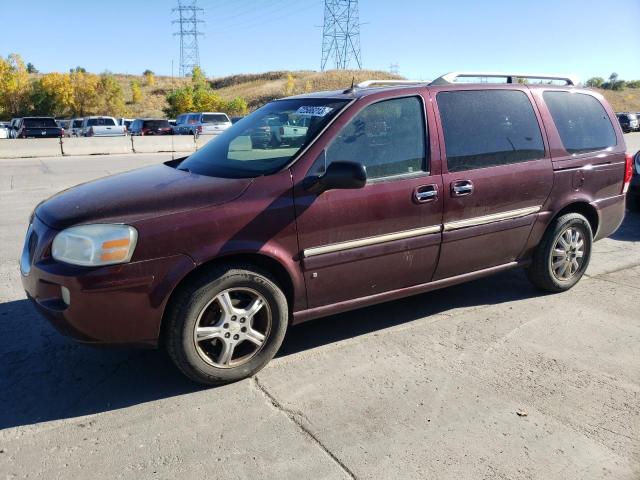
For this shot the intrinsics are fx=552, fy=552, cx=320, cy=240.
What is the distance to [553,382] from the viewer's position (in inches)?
136

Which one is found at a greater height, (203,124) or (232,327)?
(203,124)

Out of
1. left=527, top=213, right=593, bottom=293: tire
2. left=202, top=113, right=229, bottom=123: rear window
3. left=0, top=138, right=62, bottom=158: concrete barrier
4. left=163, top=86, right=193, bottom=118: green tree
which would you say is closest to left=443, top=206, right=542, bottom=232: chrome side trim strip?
left=527, top=213, right=593, bottom=293: tire

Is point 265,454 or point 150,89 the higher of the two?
point 150,89

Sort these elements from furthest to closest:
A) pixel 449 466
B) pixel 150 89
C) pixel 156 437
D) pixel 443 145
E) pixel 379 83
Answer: pixel 150 89 → pixel 379 83 → pixel 443 145 → pixel 156 437 → pixel 449 466

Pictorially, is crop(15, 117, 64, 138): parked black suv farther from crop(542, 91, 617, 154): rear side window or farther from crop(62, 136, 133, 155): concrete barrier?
crop(542, 91, 617, 154): rear side window

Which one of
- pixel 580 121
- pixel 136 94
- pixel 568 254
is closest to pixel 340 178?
pixel 568 254

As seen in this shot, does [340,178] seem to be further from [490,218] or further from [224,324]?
[490,218]

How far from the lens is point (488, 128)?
4328 mm

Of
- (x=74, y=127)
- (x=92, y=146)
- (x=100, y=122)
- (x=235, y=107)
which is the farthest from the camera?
(x=235, y=107)

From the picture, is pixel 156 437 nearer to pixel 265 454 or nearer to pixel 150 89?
pixel 265 454

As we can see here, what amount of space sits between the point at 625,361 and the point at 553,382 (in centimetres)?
69

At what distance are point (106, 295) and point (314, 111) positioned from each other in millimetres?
1895

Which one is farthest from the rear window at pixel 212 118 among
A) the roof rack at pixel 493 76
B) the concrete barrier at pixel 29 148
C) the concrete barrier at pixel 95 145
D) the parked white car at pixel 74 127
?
the roof rack at pixel 493 76

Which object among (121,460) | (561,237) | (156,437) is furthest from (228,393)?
(561,237)
